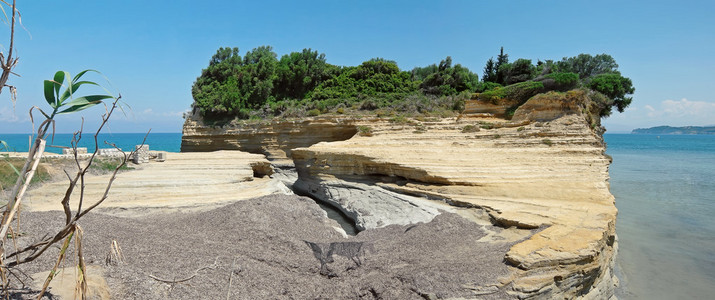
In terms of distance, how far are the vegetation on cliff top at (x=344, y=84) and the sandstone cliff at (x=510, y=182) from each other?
4457 mm

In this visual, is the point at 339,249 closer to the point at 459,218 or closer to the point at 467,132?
the point at 459,218

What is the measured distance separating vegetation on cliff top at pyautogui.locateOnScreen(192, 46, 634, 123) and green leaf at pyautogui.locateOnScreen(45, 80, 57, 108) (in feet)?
58.0

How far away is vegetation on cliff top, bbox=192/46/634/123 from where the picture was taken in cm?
2117

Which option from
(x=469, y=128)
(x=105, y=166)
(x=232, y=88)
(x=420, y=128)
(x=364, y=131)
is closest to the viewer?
(x=469, y=128)

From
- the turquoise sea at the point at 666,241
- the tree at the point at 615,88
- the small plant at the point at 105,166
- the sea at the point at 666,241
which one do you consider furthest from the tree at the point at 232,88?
the turquoise sea at the point at 666,241

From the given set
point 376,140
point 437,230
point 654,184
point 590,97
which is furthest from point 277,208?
point 654,184

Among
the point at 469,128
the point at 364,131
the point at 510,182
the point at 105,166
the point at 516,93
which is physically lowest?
the point at 105,166

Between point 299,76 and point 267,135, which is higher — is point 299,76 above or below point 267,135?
above

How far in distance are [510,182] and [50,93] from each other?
31.4 feet

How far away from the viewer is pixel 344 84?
1024 inches

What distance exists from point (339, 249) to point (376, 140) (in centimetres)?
822

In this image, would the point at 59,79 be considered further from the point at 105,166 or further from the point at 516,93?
the point at 516,93

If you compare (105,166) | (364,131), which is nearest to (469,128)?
(364,131)

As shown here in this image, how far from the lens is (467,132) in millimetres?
14469
